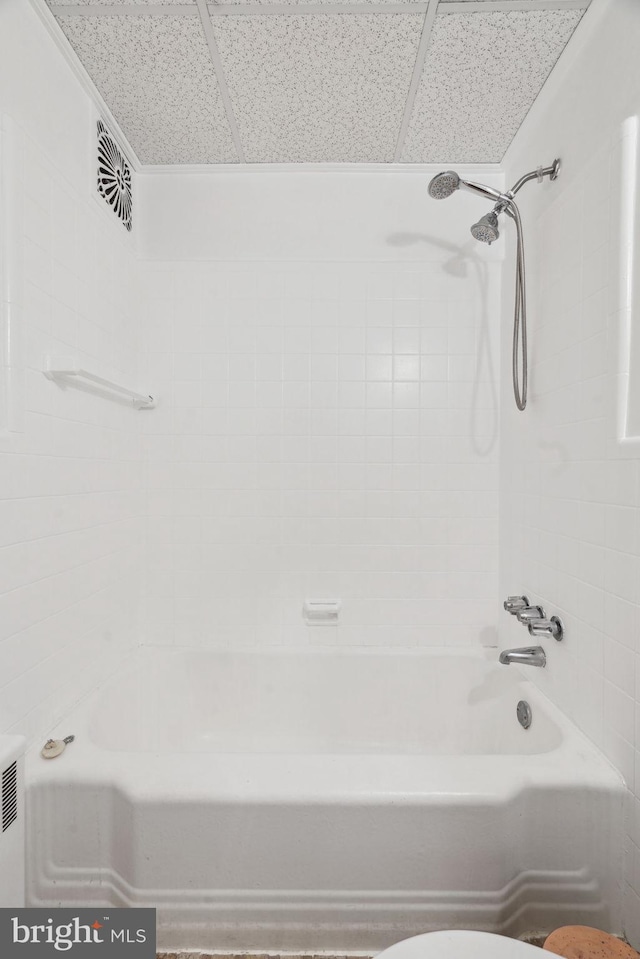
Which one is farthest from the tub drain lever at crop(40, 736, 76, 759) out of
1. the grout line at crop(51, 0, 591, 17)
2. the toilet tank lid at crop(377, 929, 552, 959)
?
the grout line at crop(51, 0, 591, 17)

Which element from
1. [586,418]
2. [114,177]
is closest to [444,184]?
[586,418]

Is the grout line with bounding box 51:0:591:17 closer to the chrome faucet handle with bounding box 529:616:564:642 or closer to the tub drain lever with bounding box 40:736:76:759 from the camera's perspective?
the chrome faucet handle with bounding box 529:616:564:642

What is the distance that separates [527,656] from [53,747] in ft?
4.38

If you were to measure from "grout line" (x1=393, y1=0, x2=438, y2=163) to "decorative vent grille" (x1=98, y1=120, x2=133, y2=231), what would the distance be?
995mm

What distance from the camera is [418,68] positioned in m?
1.40

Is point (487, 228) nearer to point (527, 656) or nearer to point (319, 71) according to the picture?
point (319, 71)

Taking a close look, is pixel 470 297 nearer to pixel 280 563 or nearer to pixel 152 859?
pixel 280 563

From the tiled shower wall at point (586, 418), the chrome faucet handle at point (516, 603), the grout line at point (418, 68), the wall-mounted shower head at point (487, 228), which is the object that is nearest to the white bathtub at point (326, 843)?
the tiled shower wall at point (586, 418)

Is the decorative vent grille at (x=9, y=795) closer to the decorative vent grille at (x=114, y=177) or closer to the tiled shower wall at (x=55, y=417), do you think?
the tiled shower wall at (x=55, y=417)

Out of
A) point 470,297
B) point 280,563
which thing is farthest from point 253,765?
point 470,297

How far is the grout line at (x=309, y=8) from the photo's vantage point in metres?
1.22

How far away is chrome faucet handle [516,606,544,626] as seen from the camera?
1.48 metres

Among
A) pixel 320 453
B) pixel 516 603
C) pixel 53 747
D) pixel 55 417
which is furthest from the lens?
pixel 320 453

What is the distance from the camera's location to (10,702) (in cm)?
115
